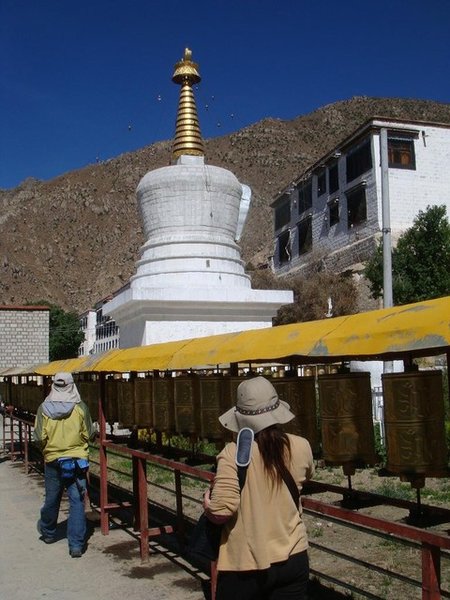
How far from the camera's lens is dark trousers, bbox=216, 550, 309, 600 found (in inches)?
124

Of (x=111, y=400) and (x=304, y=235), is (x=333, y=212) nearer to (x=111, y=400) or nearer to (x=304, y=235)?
(x=304, y=235)

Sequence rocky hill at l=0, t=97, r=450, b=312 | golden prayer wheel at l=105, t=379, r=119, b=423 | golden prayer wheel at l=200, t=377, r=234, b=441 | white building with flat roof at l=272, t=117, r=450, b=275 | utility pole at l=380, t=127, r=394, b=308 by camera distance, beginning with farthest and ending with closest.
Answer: rocky hill at l=0, t=97, r=450, b=312
white building with flat roof at l=272, t=117, r=450, b=275
utility pole at l=380, t=127, r=394, b=308
golden prayer wheel at l=105, t=379, r=119, b=423
golden prayer wheel at l=200, t=377, r=234, b=441

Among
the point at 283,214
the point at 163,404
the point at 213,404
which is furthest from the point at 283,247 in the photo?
the point at 213,404

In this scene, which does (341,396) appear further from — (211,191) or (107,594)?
(211,191)

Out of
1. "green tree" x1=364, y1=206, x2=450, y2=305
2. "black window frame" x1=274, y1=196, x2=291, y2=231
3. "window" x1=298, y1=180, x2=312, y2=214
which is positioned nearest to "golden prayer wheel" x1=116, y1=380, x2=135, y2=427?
"green tree" x1=364, y1=206, x2=450, y2=305

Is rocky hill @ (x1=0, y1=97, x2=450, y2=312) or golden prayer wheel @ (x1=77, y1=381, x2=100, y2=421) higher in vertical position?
rocky hill @ (x1=0, y1=97, x2=450, y2=312)

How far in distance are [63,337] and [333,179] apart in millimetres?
31344

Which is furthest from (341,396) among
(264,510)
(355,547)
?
(355,547)

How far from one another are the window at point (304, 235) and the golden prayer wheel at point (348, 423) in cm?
3738

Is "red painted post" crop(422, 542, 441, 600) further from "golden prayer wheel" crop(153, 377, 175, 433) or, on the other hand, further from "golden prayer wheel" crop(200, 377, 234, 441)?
"golden prayer wheel" crop(153, 377, 175, 433)

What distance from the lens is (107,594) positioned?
18.2ft

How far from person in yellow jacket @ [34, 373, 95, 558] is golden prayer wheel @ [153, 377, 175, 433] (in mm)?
943

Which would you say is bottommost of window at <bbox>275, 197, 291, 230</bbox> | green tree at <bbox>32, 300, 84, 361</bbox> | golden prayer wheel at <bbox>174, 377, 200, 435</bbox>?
golden prayer wheel at <bbox>174, 377, 200, 435</bbox>

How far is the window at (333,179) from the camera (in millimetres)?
38112
